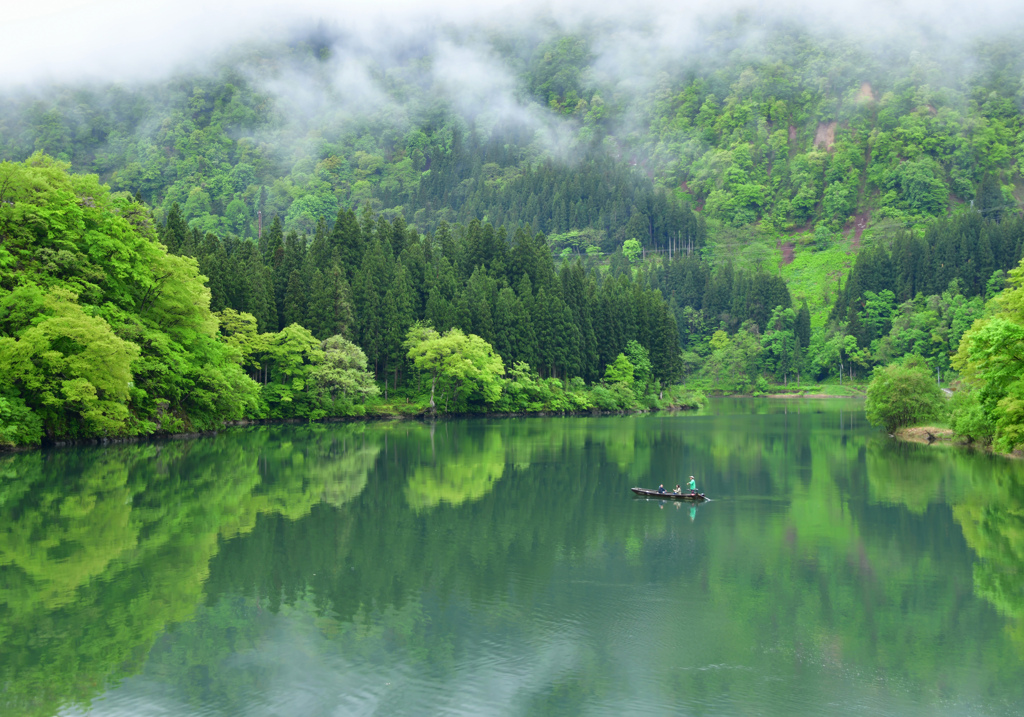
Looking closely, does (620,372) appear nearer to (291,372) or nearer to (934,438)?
(291,372)

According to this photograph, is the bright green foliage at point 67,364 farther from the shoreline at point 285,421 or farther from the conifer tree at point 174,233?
the conifer tree at point 174,233

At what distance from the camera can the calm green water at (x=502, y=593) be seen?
52.5 ft

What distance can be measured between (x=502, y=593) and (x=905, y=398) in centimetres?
5409

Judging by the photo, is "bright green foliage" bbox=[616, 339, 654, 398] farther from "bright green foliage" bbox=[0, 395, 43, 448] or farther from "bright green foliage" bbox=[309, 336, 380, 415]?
"bright green foliage" bbox=[0, 395, 43, 448]

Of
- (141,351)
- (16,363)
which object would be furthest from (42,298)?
(141,351)

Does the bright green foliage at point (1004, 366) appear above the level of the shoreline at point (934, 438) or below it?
above

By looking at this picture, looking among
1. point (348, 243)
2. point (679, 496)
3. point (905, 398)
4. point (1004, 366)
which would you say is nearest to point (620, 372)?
point (348, 243)

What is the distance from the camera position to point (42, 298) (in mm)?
49000

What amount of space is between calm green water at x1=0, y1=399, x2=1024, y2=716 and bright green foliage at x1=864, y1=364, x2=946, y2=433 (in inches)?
901

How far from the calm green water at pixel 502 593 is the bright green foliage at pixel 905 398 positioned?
2288 centimetres

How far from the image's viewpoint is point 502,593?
2217 centimetres

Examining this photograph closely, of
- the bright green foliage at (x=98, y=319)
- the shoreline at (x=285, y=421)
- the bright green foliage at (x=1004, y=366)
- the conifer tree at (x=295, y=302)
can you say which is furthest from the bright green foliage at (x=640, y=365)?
the bright green foliage at (x=1004, y=366)

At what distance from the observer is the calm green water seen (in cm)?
1600

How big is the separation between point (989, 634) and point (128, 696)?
18188 millimetres
